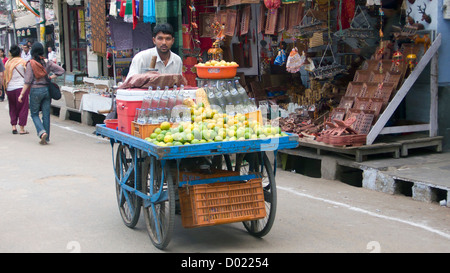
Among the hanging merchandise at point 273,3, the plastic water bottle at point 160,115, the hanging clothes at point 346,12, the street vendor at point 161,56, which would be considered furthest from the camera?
the hanging merchandise at point 273,3

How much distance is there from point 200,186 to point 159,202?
1.52 ft

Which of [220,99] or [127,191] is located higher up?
[220,99]

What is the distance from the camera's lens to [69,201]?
6914mm

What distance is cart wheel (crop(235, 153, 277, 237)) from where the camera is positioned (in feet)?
17.0

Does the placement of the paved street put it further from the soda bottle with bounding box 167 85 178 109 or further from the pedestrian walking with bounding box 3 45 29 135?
the pedestrian walking with bounding box 3 45 29 135

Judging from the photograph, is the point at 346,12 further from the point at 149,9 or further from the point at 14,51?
the point at 14,51

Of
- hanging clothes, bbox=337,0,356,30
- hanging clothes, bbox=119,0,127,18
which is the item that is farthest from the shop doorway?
hanging clothes, bbox=337,0,356,30

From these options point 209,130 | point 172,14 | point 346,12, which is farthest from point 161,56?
point 172,14

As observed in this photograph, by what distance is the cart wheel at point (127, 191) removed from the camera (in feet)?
18.6

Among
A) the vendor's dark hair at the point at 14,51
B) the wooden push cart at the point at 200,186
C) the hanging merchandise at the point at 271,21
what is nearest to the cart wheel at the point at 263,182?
the wooden push cart at the point at 200,186

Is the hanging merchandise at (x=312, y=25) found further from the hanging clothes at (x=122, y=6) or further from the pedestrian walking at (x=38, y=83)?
the pedestrian walking at (x=38, y=83)

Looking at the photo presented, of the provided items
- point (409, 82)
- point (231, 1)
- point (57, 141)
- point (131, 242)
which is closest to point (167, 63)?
point (131, 242)

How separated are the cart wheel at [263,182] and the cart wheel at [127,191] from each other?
1076 millimetres

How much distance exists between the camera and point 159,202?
505 centimetres
